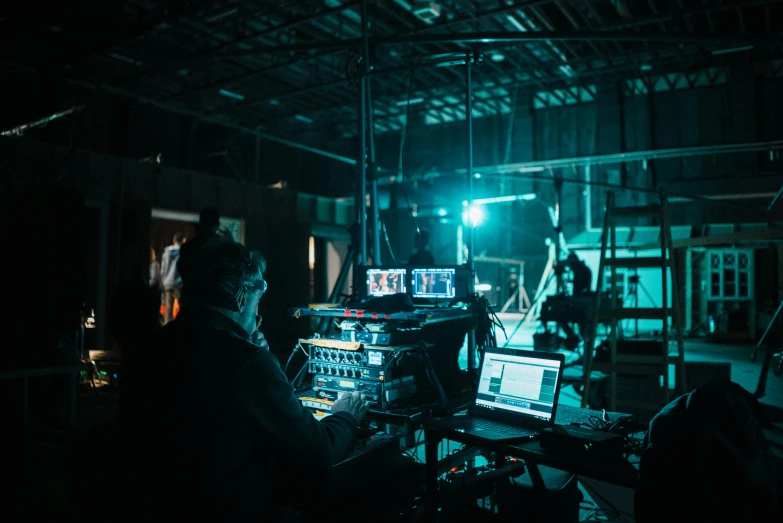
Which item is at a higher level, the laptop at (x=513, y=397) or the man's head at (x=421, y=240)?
the man's head at (x=421, y=240)

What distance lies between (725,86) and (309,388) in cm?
1279

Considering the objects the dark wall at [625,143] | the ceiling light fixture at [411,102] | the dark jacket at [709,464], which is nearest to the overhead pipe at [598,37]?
the dark jacket at [709,464]

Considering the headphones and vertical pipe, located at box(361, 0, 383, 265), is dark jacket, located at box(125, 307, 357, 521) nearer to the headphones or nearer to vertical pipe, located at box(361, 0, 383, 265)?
the headphones

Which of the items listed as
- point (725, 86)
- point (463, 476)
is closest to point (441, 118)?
point (725, 86)

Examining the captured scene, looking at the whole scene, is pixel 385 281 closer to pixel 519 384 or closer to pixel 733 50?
pixel 519 384

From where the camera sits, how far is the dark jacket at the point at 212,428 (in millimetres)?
1526

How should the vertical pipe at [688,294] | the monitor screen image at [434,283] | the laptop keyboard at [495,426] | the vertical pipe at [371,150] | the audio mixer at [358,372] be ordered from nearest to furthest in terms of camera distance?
the laptop keyboard at [495,426] → the audio mixer at [358,372] → the monitor screen image at [434,283] → the vertical pipe at [371,150] → the vertical pipe at [688,294]

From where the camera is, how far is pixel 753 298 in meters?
12.2

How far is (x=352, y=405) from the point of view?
2219 millimetres

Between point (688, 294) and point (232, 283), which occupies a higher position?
point (232, 283)

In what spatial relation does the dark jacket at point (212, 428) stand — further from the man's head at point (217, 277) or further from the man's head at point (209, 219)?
the man's head at point (209, 219)

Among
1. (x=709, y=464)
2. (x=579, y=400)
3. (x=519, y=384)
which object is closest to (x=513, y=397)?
(x=519, y=384)

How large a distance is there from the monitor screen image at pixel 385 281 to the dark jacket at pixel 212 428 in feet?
7.50

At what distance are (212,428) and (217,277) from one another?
0.47 meters
